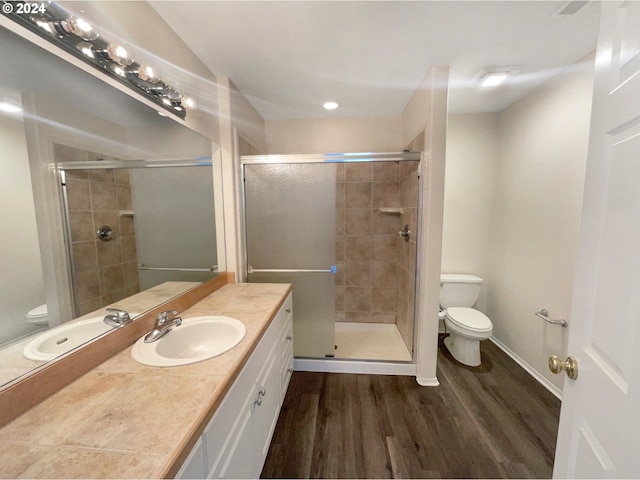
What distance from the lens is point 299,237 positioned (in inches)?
79.7

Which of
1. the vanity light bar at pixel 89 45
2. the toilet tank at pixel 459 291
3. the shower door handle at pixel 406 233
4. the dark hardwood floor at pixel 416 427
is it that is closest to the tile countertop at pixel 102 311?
the vanity light bar at pixel 89 45

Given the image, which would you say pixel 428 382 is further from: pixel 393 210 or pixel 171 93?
pixel 171 93

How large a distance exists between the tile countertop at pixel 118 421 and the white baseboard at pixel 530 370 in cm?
240

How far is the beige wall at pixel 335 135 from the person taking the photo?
2576 mm

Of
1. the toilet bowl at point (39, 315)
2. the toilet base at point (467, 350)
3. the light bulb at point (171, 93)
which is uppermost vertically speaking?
the light bulb at point (171, 93)

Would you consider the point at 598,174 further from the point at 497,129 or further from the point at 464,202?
the point at 497,129

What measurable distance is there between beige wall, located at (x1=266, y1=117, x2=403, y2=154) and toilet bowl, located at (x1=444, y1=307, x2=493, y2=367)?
1.82 metres

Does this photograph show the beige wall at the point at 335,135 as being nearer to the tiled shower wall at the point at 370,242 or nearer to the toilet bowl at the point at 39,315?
the tiled shower wall at the point at 370,242

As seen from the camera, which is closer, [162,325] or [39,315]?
[39,315]

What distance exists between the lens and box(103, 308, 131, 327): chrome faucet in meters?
0.96

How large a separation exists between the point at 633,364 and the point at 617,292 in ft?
0.51

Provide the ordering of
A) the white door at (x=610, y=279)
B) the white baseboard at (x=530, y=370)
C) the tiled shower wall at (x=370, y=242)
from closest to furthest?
the white door at (x=610, y=279) < the white baseboard at (x=530, y=370) < the tiled shower wall at (x=370, y=242)

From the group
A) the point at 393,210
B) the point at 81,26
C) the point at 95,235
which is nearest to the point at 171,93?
the point at 81,26

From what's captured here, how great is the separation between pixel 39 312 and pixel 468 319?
2.72 meters
